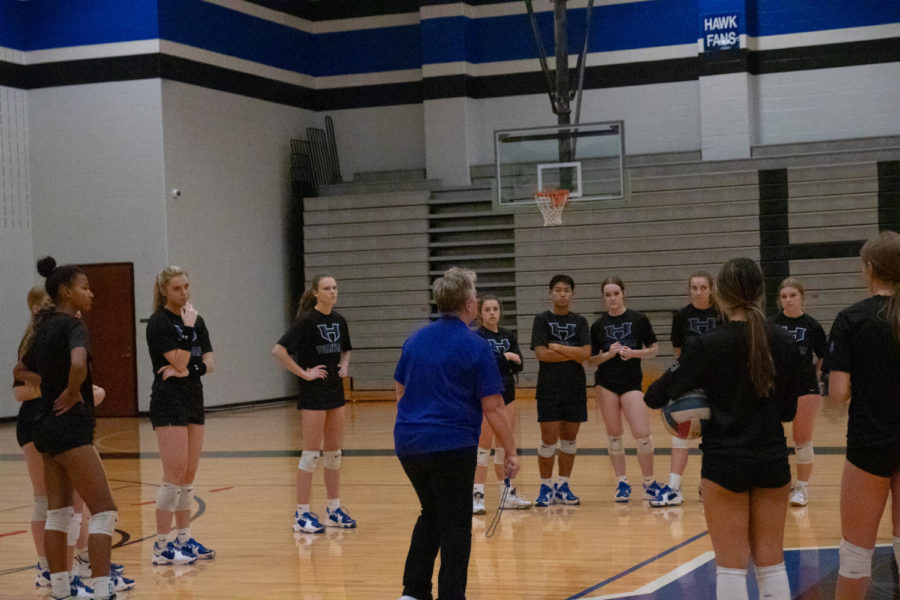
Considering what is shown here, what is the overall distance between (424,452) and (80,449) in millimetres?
1891

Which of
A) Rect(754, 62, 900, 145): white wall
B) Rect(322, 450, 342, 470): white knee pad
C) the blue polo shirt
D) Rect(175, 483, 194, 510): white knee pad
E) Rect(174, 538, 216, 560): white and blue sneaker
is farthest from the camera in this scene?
Rect(754, 62, 900, 145): white wall

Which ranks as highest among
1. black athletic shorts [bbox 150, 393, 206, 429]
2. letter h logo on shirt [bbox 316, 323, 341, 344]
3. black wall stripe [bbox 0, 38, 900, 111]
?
black wall stripe [bbox 0, 38, 900, 111]

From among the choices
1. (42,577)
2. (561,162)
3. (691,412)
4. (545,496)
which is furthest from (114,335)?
(691,412)

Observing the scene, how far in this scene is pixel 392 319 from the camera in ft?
65.7

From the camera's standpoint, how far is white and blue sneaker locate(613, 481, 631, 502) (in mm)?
8781

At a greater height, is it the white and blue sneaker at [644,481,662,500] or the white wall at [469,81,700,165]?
the white wall at [469,81,700,165]

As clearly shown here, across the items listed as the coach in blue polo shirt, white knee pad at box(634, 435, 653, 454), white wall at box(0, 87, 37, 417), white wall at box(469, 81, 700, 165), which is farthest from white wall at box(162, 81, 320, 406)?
the coach in blue polo shirt

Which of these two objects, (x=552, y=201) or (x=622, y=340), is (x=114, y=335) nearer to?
(x=552, y=201)

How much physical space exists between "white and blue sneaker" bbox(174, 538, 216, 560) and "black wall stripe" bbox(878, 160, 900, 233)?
13493mm

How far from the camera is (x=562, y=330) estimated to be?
860 cm

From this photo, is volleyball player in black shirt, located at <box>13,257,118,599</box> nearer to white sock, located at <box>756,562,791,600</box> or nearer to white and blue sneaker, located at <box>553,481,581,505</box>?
white sock, located at <box>756,562,791,600</box>

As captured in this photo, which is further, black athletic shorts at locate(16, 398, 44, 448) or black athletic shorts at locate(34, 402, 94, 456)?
black athletic shorts at locate(16, 398, 44, 448)

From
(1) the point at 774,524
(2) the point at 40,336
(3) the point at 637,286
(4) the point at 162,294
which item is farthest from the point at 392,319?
(1) the point at 774,524

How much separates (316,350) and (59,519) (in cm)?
261
